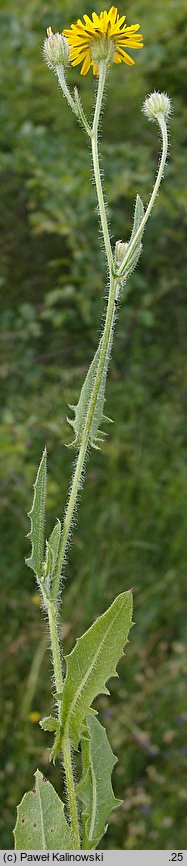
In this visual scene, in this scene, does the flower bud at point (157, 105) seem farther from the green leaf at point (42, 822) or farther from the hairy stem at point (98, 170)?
the green leaf at point (42, 822)

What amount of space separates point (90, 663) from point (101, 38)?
0.62 meters

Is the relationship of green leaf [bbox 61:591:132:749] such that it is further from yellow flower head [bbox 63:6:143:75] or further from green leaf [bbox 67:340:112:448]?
yellow flower head [bbox 63:6:143:75]

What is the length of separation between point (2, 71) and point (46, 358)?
102 cm

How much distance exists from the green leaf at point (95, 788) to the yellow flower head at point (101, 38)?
0.68m

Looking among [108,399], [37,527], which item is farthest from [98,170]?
[108,399]

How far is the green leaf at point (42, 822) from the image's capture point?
0.90 m

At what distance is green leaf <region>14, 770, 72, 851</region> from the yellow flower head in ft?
2.32

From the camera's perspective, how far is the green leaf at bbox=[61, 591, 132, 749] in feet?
3.03

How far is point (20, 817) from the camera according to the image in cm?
93

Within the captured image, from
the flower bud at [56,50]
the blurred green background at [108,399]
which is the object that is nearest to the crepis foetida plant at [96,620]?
the flower bud at [56,50]

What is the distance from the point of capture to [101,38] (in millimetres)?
987

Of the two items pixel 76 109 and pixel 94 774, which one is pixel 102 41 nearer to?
pixel 76 109
